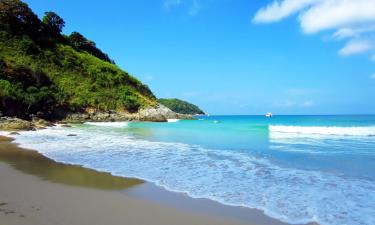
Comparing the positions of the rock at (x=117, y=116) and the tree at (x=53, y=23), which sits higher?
the tree at (x=53, y=23)

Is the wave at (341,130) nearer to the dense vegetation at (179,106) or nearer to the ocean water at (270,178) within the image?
the ocean water at (270,178)

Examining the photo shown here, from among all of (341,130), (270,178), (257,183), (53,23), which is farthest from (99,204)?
(53,23)

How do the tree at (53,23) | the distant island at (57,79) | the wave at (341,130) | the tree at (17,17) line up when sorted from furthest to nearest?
the tree at (53,23)
the tree at (17,17)
the distant island at (57,79)
the wave at (341,130)

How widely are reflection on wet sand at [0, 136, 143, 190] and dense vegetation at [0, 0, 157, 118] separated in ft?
132

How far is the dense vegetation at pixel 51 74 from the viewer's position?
184 ft

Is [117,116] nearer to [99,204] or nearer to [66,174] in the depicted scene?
[66,174]

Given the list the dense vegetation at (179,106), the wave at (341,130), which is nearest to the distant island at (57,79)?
the wave at (341,130)

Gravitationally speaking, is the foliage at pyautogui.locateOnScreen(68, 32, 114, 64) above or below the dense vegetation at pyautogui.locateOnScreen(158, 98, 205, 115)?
above

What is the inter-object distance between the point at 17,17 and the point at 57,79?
20.4m

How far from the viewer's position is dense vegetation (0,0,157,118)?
56.0 meters

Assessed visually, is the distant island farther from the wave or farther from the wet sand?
the wet sand

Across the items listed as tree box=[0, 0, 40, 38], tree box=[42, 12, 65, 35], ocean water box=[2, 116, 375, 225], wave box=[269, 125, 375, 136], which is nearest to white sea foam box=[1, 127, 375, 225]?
ocean water box=[2, 116, 375, 225]

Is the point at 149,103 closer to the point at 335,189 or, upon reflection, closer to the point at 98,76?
the point at 98,76

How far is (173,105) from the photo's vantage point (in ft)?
613
